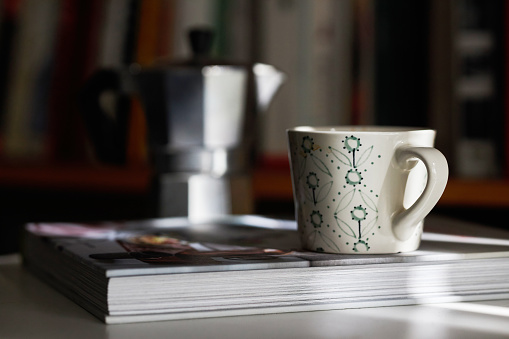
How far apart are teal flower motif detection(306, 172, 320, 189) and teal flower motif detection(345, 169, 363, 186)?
2cm

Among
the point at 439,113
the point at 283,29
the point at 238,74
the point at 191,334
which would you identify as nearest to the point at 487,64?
the point at 439,113

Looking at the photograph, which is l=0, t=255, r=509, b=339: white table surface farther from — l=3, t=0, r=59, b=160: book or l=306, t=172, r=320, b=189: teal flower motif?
l=3, t=0, r=59, b=160: book

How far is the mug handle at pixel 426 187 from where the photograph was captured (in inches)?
19.6

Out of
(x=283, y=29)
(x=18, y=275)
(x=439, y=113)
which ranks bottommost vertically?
(x=18, y=275)

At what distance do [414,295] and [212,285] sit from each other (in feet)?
0.45

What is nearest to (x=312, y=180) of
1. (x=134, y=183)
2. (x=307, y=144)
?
(x=307, y=144)

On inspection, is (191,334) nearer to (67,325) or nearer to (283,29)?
(67,325)

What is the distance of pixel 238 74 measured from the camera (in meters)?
0.85

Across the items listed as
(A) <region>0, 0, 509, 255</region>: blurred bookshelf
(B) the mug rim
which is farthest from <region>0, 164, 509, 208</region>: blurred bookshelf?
(B) the mug rim

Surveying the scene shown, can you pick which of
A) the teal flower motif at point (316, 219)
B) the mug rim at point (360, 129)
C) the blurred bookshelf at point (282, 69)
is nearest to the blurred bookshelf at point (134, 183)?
the blurred bookshelf at point (282, 69)

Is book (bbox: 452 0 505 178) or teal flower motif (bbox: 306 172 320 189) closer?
teal flower motif (bbox: 306 172 320 189)

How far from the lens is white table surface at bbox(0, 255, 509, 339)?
427 millimetres

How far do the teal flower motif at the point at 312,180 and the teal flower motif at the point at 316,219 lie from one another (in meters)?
0.02

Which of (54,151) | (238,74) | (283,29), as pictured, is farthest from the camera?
(54,151)
